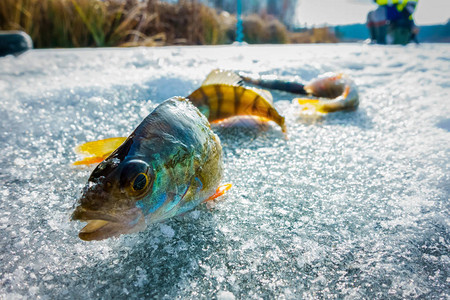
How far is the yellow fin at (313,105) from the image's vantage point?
177cm

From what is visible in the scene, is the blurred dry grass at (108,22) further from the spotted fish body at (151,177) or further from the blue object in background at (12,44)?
the spotted fish body at (151,177)

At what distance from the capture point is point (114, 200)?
603 millimetres

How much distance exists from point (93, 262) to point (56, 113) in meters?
1.29

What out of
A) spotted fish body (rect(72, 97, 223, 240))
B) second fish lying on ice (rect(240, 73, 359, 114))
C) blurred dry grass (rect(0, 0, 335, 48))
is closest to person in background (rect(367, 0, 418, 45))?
blurred dry grass (rect(0, 0, 335, 48))

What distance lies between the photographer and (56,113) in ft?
5.46

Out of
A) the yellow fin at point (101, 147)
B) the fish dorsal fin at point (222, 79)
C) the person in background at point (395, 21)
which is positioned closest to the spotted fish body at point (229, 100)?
the fish dorsal fin at point (222, 79)

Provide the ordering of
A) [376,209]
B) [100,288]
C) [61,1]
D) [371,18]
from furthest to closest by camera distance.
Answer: [371,18], [61,1], [376,209], [100,288]

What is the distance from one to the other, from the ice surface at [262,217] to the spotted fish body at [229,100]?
10cm

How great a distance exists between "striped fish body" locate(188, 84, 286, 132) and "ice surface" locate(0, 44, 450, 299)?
9 cm

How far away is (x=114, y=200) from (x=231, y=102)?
1.01 meters

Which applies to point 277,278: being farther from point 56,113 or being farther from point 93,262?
point 56,113

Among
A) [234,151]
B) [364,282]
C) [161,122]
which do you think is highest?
[161,122]

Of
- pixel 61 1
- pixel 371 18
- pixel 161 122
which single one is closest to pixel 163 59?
pixel 161 122

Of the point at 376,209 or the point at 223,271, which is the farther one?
the point at 376,209
